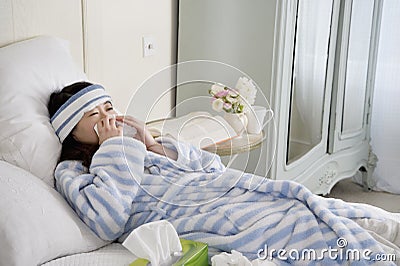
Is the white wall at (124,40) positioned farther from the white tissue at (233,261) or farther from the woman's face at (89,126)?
the white tissue at (233,261)

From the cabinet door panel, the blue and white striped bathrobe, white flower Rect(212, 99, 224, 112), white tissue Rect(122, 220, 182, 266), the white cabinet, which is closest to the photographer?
white tissue Rect(122, 220, 182, 266)

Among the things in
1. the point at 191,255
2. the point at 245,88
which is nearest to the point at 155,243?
the point at 191,255

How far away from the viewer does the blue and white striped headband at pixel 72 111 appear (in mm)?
1536

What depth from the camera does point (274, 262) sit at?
4.09 feet

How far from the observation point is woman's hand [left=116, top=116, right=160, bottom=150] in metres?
1.54

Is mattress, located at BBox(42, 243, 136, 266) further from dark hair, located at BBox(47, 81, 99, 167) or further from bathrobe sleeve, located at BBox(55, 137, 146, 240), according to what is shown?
dark hair, located at BBox(47, 81, 99, 167)

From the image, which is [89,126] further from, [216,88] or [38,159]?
[216,88]

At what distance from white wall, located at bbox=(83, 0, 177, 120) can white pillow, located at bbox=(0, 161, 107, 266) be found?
2.70 ft

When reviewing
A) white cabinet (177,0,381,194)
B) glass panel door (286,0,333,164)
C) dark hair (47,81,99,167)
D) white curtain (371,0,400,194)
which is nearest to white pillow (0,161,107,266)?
dark hair (47,81,99,167)

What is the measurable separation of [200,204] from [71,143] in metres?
0.42

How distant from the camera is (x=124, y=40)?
2.26m

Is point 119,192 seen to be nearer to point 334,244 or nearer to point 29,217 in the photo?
point 29,217

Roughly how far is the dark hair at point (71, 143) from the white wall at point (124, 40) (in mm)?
464

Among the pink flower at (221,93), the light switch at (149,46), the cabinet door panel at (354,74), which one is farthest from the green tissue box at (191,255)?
the cabinet door panel at (354,74)
